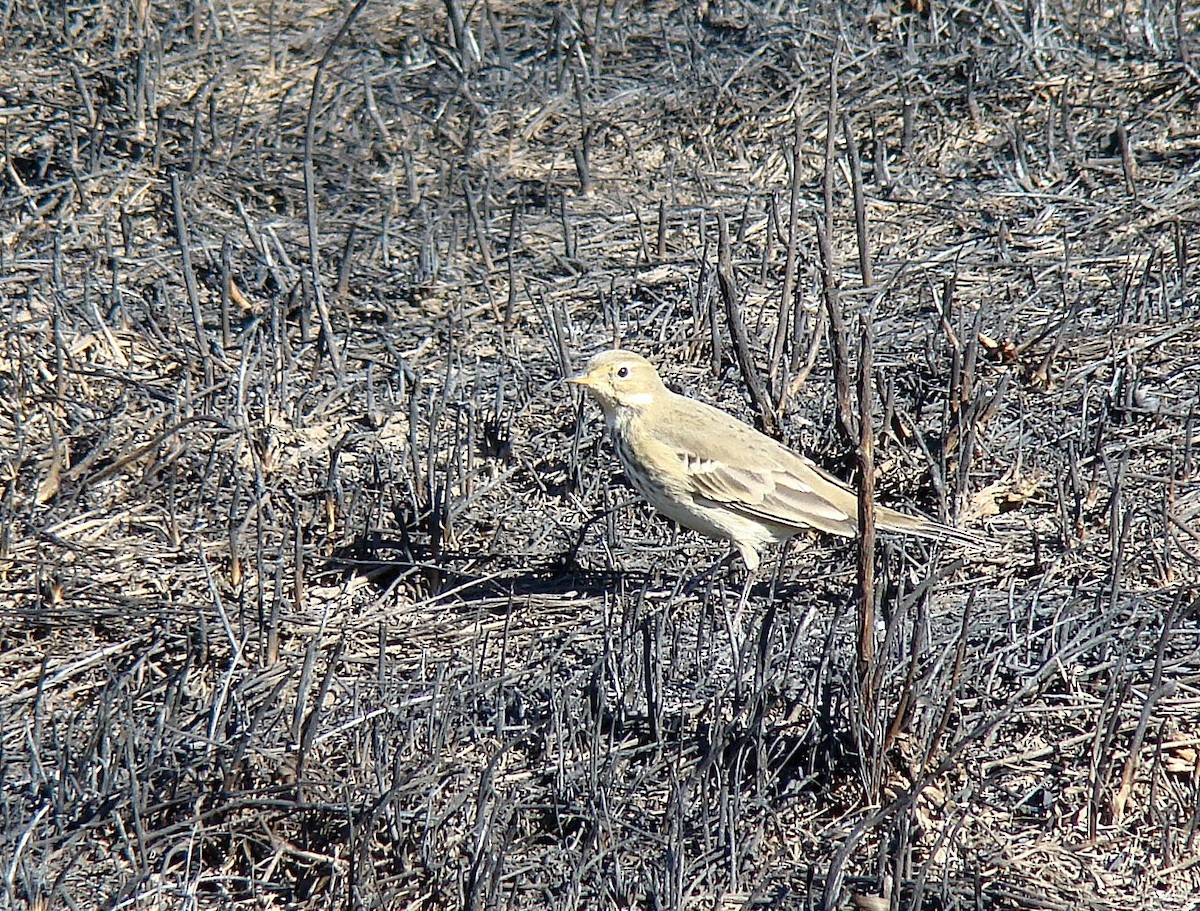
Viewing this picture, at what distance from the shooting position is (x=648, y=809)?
4844mm

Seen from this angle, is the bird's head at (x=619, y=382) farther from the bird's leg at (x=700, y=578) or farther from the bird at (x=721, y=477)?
the bird's leg at (x=700, y=578)

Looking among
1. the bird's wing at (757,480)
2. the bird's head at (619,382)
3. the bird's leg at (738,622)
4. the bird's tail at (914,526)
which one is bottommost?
the bird's leg at (738,622)

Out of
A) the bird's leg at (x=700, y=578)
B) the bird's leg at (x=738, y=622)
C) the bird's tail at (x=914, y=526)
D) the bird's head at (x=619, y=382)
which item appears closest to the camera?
the bird's leg at (x=738, y=622)

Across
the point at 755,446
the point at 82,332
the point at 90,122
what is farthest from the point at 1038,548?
the point at 90,122

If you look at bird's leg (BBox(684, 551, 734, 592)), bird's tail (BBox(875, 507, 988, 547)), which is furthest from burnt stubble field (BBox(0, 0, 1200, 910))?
bird's tail (BBox(875, 507, 988, 547))

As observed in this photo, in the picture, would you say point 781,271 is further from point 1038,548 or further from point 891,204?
point 1038,548

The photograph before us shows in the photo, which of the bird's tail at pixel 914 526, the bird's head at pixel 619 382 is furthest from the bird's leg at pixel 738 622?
the bird's head at pixel 619 382

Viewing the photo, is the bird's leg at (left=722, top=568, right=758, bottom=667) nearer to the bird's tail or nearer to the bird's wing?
the bird's wing

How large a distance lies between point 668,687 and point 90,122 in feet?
15.2

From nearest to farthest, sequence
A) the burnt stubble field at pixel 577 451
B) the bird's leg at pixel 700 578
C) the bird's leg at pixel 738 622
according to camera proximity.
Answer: the burnt stubble field at pixel 577 451 < the bird's leg at pixel 738 622 < the bird's leg at pixel 700 578

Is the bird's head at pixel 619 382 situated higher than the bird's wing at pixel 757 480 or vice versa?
the bird's head at pixel 619 382

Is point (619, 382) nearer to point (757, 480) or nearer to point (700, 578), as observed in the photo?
point (757, 480)

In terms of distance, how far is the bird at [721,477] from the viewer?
599 cm

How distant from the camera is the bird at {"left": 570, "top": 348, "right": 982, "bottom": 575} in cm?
599
